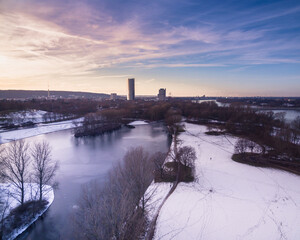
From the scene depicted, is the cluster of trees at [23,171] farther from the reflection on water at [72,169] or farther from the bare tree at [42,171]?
the reflection on water at [72,169]

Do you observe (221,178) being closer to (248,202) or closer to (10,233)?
(248,202)

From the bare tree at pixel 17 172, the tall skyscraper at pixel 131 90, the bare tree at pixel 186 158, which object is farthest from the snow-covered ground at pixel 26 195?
the tall skyscraper at pixel 131 90

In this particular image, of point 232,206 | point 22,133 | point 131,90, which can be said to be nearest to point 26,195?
point 232,206

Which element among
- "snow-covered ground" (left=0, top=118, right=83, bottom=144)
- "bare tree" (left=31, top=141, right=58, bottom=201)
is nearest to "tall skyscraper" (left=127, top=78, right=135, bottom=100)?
"snow-covered ground" (left=0, top=118, right=83, bottom=144)

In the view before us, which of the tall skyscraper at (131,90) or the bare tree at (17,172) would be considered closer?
the bare tree at (17,172)

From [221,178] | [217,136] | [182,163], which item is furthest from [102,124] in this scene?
[221,178]

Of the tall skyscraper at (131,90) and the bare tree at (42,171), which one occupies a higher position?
the tall skyscraper at (131,90)

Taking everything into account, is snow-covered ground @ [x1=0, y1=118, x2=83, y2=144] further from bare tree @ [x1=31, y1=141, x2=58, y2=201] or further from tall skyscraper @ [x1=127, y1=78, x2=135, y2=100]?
tall skyscraper @ [x1=127, y1=78, x2=135, y2=100]
